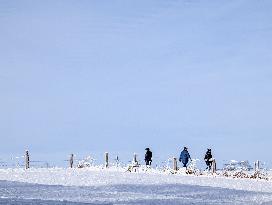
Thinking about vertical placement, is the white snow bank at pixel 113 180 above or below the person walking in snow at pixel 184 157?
below

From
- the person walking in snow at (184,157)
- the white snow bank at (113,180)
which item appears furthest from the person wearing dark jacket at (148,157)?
the white snow bank at (113,180)

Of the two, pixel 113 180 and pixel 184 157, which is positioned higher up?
pixel 184 157

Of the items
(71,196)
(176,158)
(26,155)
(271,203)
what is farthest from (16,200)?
(26,155)

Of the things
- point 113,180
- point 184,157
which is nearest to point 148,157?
point 184,157

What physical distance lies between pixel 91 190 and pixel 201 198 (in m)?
3.52

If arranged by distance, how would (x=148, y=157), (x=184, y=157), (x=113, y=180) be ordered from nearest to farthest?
(x=113, y=180), (x=184, y=157), (x=148, y=157)

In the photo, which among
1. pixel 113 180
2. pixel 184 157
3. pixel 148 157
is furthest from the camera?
pixel 148 157

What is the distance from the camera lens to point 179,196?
1883 cm

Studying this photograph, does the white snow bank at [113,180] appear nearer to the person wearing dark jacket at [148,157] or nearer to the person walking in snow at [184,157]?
the person walking in snow at [184,157]

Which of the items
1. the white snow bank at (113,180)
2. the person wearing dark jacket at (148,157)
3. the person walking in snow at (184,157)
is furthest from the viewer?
the person wearing dark jacket at (148,157)

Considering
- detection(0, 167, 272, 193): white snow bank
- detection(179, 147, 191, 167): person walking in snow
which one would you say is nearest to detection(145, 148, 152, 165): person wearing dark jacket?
detection(179, 147, 191, 167): person walking in snow

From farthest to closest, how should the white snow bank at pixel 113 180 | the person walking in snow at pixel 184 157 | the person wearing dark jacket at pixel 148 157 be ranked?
the person wearing dark jacket at pixel 148 157 → the person walking in snow at pixel 184 157 → the white snow bank at pixel 113 180

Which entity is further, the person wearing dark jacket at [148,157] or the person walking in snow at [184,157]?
the person wearing dark jacket at [148,157]

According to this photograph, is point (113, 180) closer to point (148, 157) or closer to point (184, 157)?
point (184, 157)
